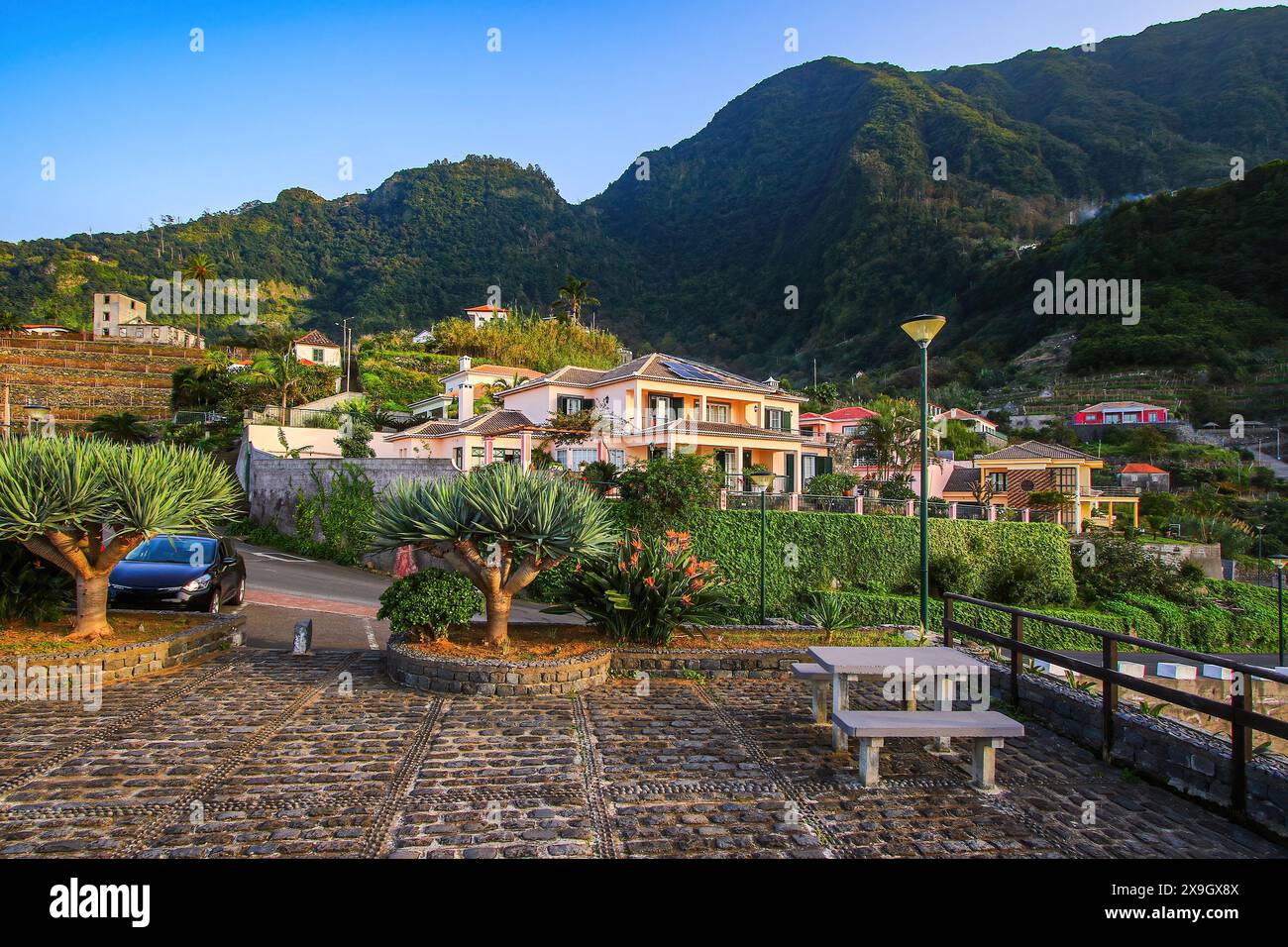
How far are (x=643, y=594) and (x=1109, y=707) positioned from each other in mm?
4717

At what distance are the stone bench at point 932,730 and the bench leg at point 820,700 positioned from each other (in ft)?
4.07

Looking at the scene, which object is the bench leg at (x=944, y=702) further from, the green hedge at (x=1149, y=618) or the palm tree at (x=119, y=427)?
the palm tree at (x=119, y=427)

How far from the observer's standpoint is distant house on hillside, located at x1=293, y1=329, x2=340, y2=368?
5678 centimetres

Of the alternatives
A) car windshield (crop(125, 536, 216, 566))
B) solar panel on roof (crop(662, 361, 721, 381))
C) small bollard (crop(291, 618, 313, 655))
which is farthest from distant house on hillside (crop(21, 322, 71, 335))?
small bollard (crop(291, 618, 313, 655))

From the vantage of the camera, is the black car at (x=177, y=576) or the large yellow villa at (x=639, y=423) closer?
the black car at (x=177, y=576)

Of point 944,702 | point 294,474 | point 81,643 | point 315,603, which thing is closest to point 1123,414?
point 294,474

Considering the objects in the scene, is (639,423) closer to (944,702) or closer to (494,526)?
(494,526)

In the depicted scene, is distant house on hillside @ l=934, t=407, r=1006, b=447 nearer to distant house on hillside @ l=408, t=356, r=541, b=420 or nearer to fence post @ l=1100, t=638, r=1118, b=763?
distant house on hillside @ l=408, t=356, r=541, b=420

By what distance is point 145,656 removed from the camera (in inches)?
303

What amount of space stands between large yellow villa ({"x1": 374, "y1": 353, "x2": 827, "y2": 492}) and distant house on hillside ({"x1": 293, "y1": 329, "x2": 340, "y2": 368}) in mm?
24346

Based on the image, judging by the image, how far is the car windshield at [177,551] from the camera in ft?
37.0

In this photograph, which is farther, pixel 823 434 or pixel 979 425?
pixel 979 425

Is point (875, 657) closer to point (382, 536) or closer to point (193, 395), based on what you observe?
point (382, 536)

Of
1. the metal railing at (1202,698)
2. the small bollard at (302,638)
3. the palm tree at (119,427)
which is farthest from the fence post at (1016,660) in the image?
the palm tree at (119,427)
